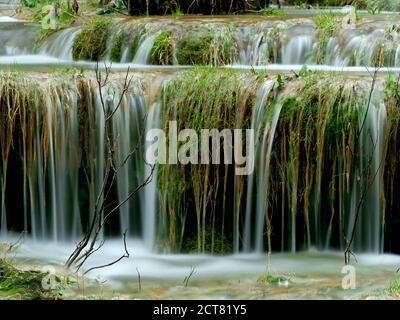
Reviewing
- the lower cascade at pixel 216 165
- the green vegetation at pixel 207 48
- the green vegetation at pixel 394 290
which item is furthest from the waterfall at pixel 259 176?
the green vegetation at pixel 207 48

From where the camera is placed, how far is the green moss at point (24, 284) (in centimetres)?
509

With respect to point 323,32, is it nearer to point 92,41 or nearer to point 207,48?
point 207,48

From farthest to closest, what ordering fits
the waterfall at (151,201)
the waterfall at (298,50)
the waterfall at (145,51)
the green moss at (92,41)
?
the green moss at (92,41) → the waterfall at (145,51) → the waterfall at (298,50) → the waterfall at (151,201)

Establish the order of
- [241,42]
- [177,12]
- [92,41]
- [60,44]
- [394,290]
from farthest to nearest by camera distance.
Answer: [177,12]
[60,44]
[92,41]
[241,42]
[394,290]

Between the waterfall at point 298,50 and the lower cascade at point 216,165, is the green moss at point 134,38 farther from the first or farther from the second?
the lower cascade at point 216,165

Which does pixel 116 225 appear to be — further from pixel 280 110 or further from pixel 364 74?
pixel 364 74

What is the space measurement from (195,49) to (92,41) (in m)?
1.35

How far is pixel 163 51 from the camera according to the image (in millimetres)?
8750

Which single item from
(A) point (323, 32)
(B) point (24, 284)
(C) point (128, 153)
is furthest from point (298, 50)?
(B) point (24, 284)

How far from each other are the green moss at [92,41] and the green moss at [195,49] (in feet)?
3.32

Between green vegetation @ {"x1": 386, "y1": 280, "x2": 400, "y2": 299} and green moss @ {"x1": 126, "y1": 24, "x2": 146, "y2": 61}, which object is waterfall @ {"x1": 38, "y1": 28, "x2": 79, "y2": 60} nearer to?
green moss @ {"x1": 126, "y1": 24, "x2": 146, "y2": 61}

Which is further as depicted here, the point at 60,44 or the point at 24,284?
the point at 60,44

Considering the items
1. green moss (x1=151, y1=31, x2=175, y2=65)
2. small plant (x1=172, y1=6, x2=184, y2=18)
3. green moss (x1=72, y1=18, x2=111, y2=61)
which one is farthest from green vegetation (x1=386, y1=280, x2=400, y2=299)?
small plant (x1=172, y1=6, x2=184, y2=18)
